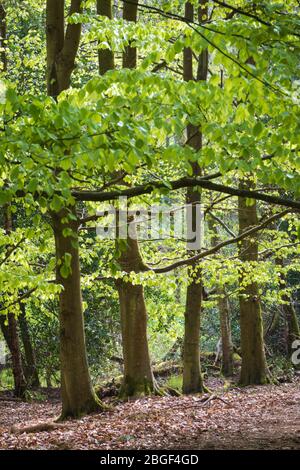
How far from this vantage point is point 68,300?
10.1 m

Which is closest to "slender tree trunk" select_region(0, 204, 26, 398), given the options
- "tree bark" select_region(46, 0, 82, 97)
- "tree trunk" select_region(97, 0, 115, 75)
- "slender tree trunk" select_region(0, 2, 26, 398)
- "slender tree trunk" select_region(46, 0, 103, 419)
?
"slender tree trunk" select_region(0, 2, 26, 398)

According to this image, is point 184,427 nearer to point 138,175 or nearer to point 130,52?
point 138,175

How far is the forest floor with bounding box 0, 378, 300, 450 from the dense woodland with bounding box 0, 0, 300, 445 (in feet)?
1.91

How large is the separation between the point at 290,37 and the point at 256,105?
1.05 meters

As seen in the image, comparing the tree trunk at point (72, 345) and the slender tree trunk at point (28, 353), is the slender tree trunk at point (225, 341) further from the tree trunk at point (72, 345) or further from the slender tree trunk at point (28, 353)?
the tree trunk at point (72, 345)

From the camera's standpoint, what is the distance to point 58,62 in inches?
376

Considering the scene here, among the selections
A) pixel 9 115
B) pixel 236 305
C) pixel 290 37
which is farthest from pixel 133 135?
pixel 236 305

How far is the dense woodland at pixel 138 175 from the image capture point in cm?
466

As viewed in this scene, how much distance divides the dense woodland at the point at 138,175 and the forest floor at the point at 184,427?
58cm

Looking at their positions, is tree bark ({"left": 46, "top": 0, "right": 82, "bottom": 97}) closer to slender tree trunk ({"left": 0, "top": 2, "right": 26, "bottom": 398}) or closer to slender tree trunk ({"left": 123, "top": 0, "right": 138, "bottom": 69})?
slender tree trunk ({"left": 123, "top": 0, "right": 138, "bottom": 69})

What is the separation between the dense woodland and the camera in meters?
4.66

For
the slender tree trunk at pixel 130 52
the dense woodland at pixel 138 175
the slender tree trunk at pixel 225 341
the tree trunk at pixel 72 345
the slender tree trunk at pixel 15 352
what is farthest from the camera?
the slender tree trunk at pixel 225 341

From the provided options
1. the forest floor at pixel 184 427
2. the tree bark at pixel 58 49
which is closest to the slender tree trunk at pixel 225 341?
the forest floor at pixel 184 427

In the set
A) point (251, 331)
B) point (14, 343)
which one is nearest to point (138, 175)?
A: point (251, 331)
